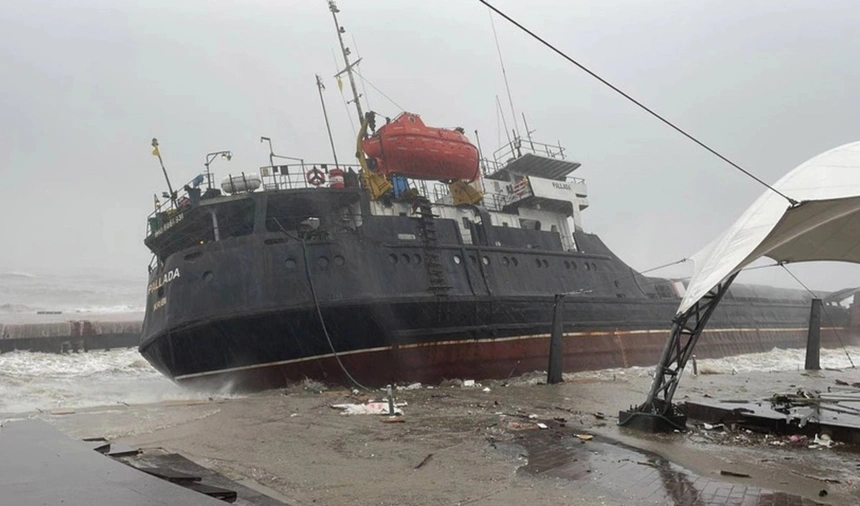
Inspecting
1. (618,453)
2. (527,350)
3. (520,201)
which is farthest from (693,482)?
(520,201)

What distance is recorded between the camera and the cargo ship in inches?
567

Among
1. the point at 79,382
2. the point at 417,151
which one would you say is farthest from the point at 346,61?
the point at 79,382

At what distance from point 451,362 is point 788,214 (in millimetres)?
10440

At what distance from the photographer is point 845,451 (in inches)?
258

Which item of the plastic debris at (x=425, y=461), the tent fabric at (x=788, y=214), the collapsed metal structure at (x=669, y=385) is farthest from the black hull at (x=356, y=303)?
the tent fabric at (x=788, y=214)

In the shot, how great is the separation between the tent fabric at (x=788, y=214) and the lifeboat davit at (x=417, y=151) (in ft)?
35.2

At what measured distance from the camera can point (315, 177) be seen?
16484 millimetres

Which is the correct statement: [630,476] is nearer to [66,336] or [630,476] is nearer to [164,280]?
[164,280]

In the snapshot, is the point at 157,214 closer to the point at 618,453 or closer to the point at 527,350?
the point at 527,350

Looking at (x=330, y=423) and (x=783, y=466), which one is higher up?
(x=330, y=423)

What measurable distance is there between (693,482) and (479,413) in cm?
529

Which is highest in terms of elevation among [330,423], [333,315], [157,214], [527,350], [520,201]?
[157,214]

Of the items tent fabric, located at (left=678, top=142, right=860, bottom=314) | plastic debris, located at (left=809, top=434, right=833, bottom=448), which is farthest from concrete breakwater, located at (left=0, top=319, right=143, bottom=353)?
plastic debris, located at (left=809, top=434, right=833, bottom=448)

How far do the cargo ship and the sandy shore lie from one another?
83.1 inches
